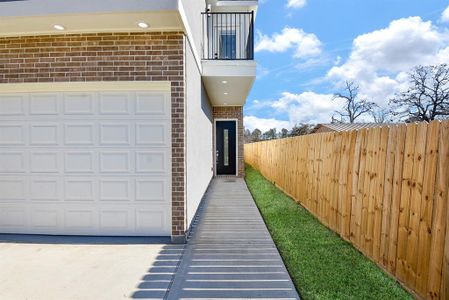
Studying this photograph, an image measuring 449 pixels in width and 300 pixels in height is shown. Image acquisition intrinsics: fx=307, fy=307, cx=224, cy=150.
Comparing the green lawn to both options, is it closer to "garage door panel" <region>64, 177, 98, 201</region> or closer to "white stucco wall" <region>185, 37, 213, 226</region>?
"white stucco wall" <region>185, 37, 213, 226</region>

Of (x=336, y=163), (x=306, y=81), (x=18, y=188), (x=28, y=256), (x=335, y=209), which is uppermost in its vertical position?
(x=306, y=81)

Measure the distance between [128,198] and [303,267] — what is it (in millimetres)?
3107

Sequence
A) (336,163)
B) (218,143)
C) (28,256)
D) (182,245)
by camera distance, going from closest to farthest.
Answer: (28,256) → (182,245) → (336,163) → (218,143)

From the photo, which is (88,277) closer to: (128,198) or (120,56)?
(128,198)

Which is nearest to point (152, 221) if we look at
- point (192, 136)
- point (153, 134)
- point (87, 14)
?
point (153, 134)

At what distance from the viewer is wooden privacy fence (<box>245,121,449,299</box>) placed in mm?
3004

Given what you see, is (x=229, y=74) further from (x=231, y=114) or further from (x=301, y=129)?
(x=301, y=129)

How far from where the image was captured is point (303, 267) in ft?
13.2

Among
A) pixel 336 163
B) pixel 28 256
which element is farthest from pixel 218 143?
pixel 28 256

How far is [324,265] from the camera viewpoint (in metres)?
4.06

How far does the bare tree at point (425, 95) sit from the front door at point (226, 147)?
26292 mm

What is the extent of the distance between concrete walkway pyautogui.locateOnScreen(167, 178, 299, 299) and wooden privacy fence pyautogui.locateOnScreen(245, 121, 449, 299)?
1.29m

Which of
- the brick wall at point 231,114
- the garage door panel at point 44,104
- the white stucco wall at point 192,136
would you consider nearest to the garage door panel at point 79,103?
the garage door panel at point 44,104

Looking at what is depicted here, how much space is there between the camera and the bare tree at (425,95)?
31.8m
